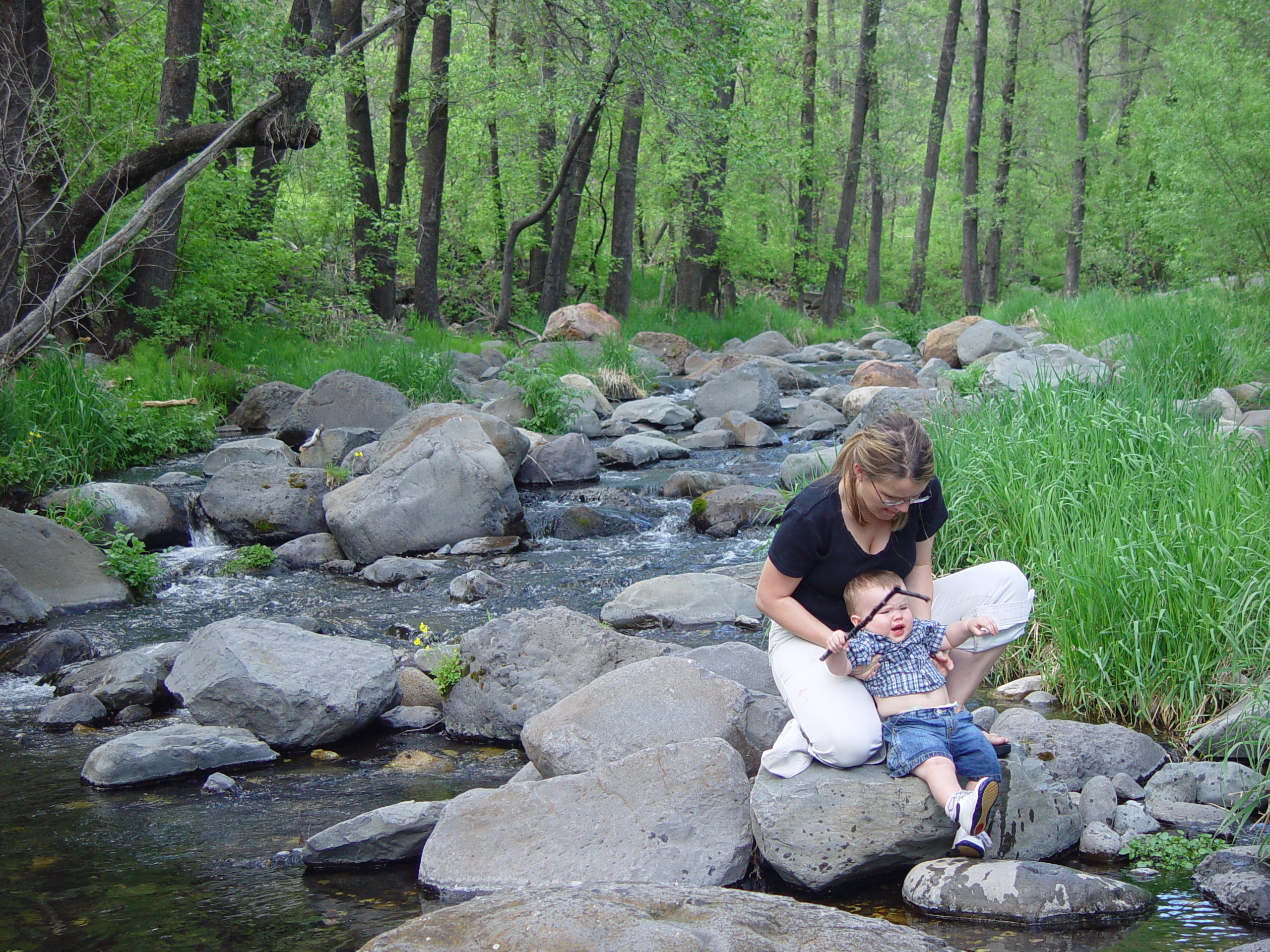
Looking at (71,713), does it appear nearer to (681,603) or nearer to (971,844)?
(681,603)

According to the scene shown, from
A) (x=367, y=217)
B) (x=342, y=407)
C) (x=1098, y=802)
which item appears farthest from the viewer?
(x=367, y=217)

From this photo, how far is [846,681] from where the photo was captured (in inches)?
131

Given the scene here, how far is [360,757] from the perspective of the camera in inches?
177

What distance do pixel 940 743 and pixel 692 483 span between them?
6.31 metres

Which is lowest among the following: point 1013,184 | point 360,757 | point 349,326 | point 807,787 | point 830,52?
point 360,757

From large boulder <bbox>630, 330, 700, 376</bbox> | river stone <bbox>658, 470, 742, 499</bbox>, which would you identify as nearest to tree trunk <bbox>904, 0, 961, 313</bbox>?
large boulder <bbox>630, 330, 700, 376</bbox>

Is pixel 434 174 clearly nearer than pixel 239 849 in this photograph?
No

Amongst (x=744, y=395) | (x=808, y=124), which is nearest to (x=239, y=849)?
(x=744, y=395)

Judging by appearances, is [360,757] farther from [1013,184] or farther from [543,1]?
[1013,184]

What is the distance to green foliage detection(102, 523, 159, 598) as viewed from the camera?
23.1 feet

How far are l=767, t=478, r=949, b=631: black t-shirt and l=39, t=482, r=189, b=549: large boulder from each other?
6032mm

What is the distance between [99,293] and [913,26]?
2192 centimetres

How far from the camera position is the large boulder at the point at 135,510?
7953 millimetres

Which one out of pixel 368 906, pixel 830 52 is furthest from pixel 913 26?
pixel 368 906
